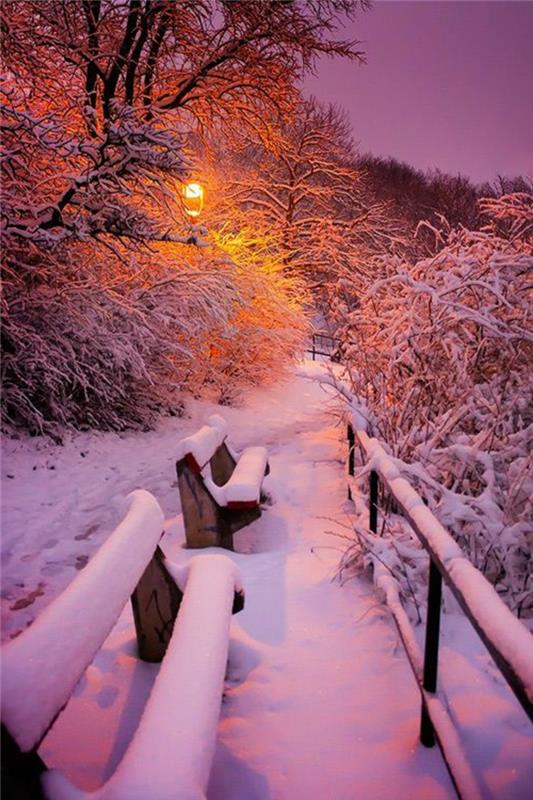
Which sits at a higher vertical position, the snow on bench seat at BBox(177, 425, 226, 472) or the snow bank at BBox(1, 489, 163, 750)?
the snow bank at BBox(1, 489, 163, 750)

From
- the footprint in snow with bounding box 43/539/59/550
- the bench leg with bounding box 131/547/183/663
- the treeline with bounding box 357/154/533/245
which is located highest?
the treeline with bounding box 357/154/533/245

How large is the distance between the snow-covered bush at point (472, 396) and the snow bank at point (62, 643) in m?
1.88

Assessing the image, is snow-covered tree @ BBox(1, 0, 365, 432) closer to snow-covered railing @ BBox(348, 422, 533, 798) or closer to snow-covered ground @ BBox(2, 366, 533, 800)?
snow-covered ground @ BBox(2, 366, 533, 800)

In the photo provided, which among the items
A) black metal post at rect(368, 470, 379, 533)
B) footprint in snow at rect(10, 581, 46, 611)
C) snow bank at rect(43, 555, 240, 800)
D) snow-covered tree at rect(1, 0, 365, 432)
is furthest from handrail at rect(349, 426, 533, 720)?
snow-covered tree at rect(1, 0, 365, 432)

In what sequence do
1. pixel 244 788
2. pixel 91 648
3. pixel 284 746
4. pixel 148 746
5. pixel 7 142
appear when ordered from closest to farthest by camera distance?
1. pixel 148 746
2. pixel 91 648
3. pixel 244 788
4. pixel 284 746
5. pixel 7 142

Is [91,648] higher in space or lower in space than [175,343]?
lower

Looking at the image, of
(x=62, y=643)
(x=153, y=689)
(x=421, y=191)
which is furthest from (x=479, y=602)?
(x=421, y=191)

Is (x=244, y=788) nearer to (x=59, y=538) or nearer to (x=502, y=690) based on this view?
(x=502, y=690)

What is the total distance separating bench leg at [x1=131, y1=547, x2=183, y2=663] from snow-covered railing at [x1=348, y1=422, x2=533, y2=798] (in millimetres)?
1104

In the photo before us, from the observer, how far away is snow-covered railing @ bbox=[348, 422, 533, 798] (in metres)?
1.10

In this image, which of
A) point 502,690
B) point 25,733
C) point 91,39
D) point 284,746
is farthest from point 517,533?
point 91,39

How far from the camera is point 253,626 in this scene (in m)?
2.91

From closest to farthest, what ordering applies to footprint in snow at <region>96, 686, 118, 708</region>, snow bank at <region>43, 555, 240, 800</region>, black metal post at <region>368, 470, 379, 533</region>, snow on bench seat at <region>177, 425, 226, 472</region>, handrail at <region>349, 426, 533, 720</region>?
handrail at <region>349, 426, 533, 720</region>
snow bank at <region>43, 555, 240, 800</region>
footprint in snow at <region>96, 686, 118, 708</region>
black metal post at <region>368, 470, 379, 533</region>
snow on bench seat at <region>177, 425, 226, 472</region>

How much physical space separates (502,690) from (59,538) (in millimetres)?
3828
